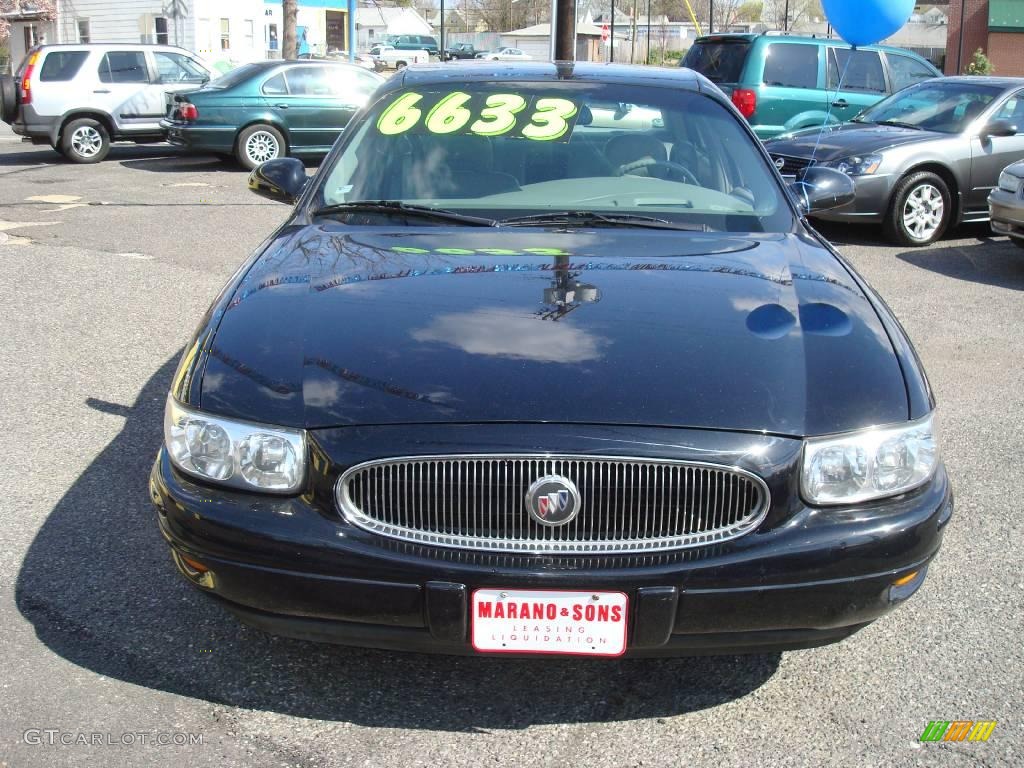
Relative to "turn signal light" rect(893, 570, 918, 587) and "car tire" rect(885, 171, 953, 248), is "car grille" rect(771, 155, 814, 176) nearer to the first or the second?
"car tire" rect(885, 171, 953, 248)

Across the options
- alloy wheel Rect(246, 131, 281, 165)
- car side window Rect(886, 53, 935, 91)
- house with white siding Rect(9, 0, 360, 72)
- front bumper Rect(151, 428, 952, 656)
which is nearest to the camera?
front bumper Rect(151, 428, 952, 656)

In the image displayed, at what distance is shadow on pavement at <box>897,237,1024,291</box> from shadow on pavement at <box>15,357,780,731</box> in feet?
21.7

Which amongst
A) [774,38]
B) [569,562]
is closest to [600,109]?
[569,562]

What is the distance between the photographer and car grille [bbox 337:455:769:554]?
2.54 meters

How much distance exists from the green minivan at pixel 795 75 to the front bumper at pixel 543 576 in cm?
1152

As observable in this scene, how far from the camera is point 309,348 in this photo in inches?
112

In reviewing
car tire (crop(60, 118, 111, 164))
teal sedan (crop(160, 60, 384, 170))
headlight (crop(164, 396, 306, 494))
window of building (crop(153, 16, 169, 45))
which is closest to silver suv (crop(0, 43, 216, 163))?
car tire (crop(60, 118, 111, 164))

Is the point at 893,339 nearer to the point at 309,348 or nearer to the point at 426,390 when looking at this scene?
the point at 426,390

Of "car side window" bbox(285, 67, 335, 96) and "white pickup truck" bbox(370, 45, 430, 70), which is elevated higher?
"white pickup truck" bbox(370, 45, 430, 70)

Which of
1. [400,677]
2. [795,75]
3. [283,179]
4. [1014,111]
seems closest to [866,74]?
[795,75]

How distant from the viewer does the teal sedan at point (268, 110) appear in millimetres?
14789

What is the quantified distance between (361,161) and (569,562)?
7.25ft

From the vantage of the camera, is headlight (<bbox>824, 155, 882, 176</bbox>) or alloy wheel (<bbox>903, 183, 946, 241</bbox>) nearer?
headlight (<bbox>824, 155, 882, 176</bbox>)

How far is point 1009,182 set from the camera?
29.7 ft
